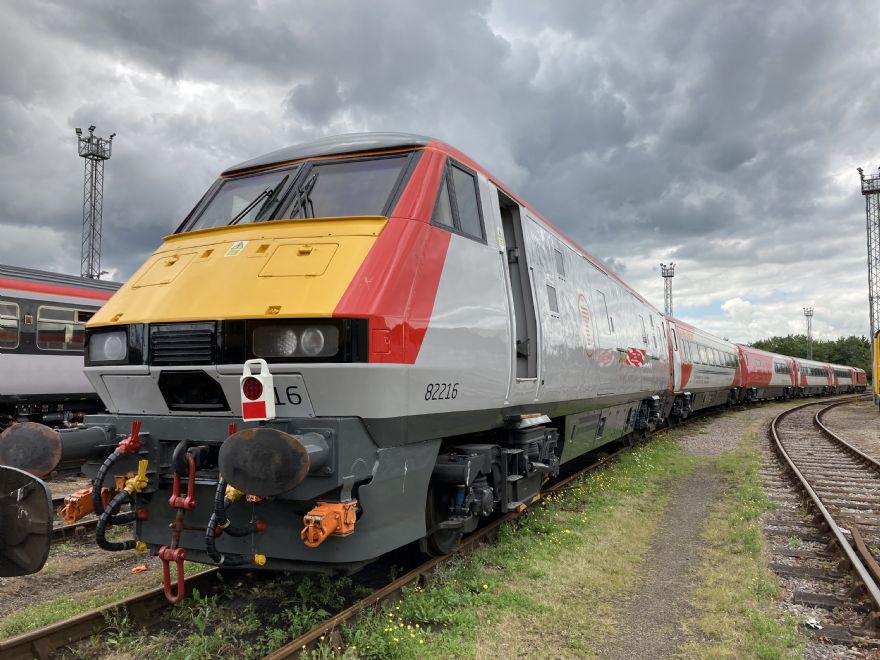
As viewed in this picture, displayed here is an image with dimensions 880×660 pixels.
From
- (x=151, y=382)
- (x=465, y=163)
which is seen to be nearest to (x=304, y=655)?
(x=151, y=382)

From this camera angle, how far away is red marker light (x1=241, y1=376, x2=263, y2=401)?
372cm

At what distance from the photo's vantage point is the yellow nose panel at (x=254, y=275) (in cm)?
386

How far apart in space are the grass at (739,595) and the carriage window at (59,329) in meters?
10.9

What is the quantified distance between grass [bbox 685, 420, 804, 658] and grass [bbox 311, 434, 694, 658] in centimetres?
63

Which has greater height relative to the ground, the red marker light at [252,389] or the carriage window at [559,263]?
the carriage window at [559,263]

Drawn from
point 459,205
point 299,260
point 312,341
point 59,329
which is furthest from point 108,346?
point 59,329

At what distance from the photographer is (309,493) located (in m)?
3.72

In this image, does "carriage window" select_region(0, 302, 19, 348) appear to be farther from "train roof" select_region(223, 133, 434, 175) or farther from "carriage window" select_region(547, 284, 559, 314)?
"carriage window" select_region(547, 284, 559, 314)

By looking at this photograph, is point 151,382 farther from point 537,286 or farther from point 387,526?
point 537,286

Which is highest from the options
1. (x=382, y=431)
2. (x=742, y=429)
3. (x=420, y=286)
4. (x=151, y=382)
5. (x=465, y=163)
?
(x=465, y=163)

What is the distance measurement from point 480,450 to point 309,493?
184cm

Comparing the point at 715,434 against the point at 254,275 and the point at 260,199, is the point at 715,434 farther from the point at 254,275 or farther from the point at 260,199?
the point at 254,275

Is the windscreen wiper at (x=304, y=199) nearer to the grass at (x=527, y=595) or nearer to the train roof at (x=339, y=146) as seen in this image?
the train roof at (x=339, y=146)

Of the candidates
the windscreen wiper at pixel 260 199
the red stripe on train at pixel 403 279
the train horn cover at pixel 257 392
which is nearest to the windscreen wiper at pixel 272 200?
the windscreen wiper at pixel 260 199
